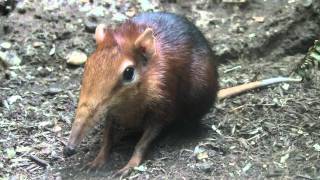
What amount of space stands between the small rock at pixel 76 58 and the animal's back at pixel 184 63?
136 centimetres

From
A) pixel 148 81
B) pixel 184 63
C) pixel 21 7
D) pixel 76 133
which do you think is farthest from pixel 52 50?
pixel 76 133

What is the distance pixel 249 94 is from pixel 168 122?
1.16 m

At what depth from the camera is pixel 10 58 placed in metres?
6.18

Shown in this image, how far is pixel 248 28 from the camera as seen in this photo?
6711mm

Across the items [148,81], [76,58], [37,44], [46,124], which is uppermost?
[148,81]

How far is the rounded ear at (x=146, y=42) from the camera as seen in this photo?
4352mm

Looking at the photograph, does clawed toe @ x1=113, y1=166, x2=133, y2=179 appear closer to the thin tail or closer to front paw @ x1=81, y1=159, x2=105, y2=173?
front paw @ x1=81, y1=159, x2=105, y2=173

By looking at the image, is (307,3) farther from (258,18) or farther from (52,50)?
(52,50)

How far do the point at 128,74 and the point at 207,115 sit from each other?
4.21 feet

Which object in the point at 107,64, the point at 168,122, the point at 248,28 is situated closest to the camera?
the point at 107,64

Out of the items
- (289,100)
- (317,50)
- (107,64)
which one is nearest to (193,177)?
(107,64)

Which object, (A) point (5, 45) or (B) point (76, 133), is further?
(A) point (5, 45)

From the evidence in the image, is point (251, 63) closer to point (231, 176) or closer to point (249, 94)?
point (249, 94)

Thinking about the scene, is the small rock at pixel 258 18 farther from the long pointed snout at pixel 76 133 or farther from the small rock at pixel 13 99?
the long pointed snout at pixel 76 133
